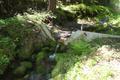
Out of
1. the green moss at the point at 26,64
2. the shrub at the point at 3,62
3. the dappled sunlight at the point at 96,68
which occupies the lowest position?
the green moss at the point at 26,64

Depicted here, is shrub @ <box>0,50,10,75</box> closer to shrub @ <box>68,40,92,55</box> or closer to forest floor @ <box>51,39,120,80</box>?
forest floor @ <box>51,39,120,80</box>

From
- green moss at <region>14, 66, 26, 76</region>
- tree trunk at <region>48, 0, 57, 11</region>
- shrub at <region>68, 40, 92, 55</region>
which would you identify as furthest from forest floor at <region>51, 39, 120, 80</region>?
tree trunk at <region>48, 0, 57, 11</region>

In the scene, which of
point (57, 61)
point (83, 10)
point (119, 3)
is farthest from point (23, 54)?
point (119, 3)

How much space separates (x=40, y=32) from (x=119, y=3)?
43.9 feet

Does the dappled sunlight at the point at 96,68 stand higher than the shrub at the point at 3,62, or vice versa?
the dappled sunlight at the point at 96,68

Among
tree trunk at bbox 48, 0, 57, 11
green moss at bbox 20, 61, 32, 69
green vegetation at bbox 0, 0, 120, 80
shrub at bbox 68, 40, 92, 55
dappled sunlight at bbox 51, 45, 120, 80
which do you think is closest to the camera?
dappled sunlight at bbox 51, 45, 120, 80

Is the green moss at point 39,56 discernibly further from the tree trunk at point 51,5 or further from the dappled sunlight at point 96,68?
the tree trunk at point 51,5

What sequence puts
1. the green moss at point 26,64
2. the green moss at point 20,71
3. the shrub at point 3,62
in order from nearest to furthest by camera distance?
the shrub at point 3,62 < the green moss at point 20,71 < the green moss at point 26,64

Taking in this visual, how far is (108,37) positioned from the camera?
11531 mm

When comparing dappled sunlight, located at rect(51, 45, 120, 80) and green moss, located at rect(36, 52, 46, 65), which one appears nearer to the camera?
dappled sunlight, located at rect(51, 45, 120, 80)

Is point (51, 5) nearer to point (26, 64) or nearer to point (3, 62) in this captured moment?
point (26, 64)

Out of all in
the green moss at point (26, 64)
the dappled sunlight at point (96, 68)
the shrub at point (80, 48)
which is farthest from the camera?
the shrub at point (80, 48)

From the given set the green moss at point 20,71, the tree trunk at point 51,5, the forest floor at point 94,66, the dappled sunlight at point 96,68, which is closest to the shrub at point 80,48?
the forest floor at point 94,66

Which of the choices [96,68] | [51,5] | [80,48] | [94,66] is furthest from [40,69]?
[51,5]
